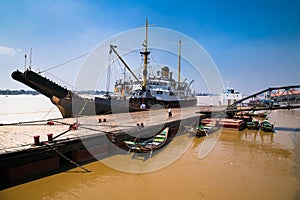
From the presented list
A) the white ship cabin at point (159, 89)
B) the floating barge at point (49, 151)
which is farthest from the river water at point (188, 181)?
the white ship cabin at point (159, 89)

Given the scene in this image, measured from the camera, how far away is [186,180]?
8445 mm

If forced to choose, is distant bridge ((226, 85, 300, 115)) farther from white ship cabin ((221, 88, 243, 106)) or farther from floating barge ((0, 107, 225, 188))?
white ship cabin ((221, 88, 243, 106))

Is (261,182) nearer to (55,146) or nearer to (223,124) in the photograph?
(55,146)

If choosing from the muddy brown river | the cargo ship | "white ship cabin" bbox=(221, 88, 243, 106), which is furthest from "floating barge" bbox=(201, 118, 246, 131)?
"white ship cabin" bbox=(221, 88, 243, 106)

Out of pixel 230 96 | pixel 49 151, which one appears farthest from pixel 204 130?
pixel 230 96

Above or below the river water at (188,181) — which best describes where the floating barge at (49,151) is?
above

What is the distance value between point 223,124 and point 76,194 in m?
18.5

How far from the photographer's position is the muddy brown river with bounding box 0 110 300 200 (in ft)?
23.4

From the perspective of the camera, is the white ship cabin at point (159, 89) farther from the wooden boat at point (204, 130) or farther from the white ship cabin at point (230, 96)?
the white ship cabin at point (230, 96)

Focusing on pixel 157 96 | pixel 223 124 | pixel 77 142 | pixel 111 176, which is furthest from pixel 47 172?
A: pixel 157 96

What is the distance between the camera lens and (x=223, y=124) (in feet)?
70.0

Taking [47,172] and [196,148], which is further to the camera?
[196,148]

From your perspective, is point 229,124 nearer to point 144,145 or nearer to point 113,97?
point 144,145

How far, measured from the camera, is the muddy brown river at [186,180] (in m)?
7.13
